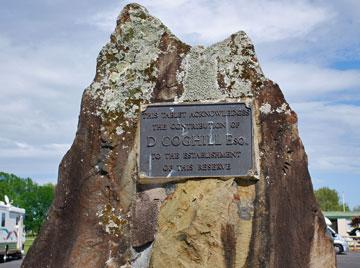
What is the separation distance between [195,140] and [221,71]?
0.82 meters

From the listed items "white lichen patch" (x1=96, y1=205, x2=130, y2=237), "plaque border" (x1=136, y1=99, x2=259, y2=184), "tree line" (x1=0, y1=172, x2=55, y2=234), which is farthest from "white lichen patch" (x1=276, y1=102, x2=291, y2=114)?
"tree line" (x1=0, y1=172, x2=55, y2=234)

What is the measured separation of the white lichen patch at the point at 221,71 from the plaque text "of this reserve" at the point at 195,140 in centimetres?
15

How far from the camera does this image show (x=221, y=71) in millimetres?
6309

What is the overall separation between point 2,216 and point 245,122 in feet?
63.6

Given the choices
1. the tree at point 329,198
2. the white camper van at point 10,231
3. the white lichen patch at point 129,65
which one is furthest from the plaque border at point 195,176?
the tree at point 329,198

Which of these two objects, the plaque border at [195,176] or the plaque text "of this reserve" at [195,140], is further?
the plaque text "of this reserve" at [195,140]

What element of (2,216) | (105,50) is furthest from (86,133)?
(2,216)

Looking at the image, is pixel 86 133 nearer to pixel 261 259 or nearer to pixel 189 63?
pixel 189 63

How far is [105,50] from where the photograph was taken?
6.62 m

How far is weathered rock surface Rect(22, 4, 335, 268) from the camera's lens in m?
5.74

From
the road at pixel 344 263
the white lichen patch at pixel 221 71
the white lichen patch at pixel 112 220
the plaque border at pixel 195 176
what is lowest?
the road at pixel 344 263

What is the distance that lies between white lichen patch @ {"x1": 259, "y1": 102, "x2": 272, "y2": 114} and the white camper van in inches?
749

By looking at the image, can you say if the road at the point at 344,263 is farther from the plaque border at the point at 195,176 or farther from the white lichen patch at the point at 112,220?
the white lichen patch at the point at 112,220

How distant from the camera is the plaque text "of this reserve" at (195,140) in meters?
6.12
